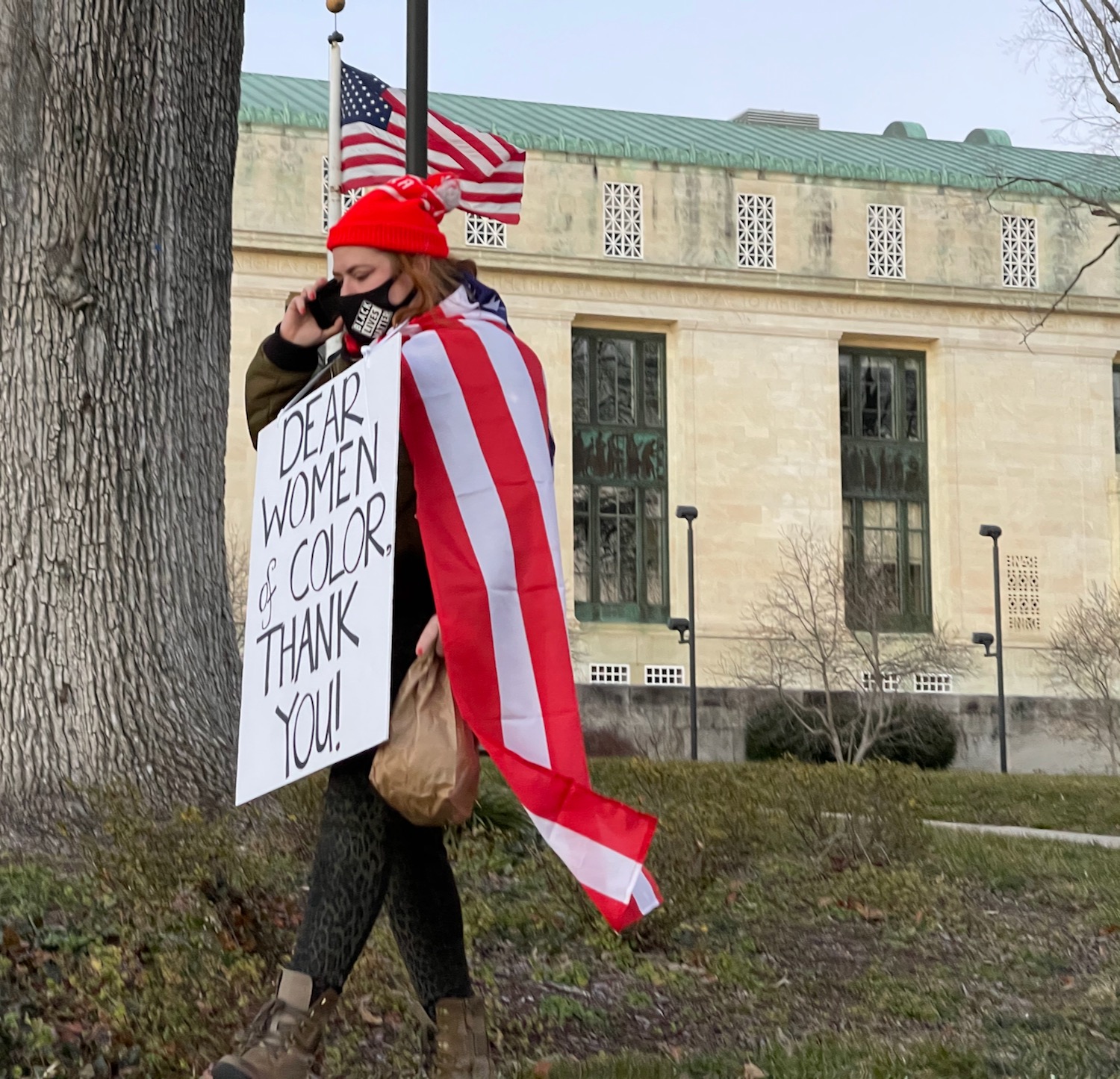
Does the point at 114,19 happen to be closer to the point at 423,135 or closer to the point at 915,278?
the point at 423,135

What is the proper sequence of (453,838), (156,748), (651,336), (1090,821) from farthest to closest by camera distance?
(651,336) < (1090,821) < (453,838) < (156,748)

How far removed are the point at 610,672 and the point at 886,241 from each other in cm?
1196

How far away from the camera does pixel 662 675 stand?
38.7m

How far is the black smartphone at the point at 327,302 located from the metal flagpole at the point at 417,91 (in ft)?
14.9

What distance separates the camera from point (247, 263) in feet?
125

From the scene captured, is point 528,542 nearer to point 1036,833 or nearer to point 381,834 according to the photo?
point 381,834

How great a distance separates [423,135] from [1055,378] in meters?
35.4

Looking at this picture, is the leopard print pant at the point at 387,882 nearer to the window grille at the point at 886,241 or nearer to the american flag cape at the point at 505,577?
the american flag cape at the point at 505,577

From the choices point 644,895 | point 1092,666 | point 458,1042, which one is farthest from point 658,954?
point 1092,666

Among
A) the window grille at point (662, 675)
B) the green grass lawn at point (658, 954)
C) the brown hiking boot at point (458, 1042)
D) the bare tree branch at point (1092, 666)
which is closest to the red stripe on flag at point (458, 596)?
the brown hiking boot at point (458, 1042)

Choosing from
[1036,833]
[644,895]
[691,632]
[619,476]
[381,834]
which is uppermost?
[619,476]

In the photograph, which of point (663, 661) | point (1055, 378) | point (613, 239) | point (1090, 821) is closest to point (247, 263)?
point (613, 239)

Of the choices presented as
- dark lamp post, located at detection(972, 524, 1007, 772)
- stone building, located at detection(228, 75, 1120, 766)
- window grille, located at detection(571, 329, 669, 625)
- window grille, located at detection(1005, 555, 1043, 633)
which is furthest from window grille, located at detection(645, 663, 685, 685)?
window grille, located at detection(1005, 555, 1043, 633)

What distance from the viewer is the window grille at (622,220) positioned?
40062mm
